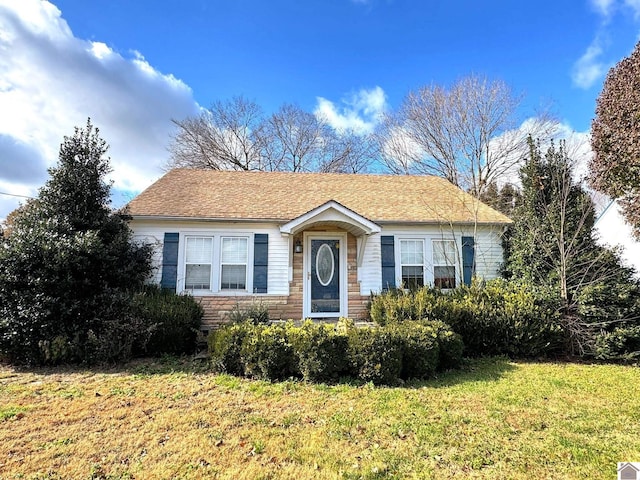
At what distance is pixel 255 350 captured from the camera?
598cm

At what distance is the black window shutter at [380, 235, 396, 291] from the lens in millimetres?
10352

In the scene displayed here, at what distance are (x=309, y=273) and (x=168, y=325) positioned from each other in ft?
13.7

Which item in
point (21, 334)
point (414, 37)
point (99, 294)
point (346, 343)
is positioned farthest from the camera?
point (414, 37)

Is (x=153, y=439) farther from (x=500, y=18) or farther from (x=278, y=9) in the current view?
(x=500, y=18)

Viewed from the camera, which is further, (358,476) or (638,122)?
(638,122)

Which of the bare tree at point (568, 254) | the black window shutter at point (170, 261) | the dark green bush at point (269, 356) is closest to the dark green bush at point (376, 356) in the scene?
the dark green bush at point (269, 356)

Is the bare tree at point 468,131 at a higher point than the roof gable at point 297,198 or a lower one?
higher

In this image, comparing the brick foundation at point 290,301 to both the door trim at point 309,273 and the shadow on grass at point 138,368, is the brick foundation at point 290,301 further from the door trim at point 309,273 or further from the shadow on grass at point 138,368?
the shadow on grass at point 138,368

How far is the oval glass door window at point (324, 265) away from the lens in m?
10.2

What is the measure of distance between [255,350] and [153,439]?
2359 millimetres

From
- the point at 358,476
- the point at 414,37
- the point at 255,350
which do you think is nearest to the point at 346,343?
the point at 255,350

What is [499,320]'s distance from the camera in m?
7.50

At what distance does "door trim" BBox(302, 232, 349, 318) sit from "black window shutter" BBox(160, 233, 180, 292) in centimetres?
363

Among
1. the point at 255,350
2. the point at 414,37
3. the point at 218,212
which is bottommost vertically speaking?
the point at 255,350
